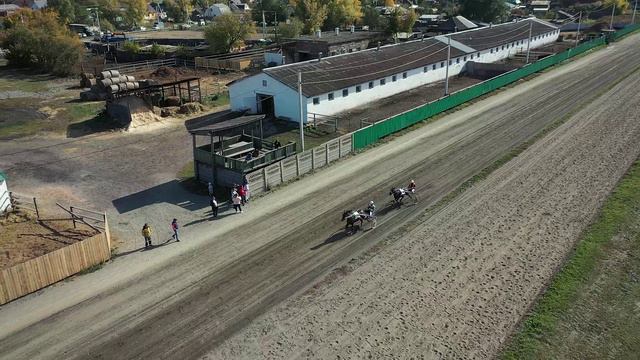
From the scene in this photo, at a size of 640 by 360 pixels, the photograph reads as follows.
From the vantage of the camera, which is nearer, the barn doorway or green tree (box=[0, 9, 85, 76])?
the barn doorway

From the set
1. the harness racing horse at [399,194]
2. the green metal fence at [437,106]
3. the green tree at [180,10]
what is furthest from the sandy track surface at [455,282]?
the green tree at [180,10]

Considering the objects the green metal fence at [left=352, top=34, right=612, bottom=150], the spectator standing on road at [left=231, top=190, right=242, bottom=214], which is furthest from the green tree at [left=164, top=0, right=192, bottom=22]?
the spectator standing on road at [left=231, top=190, right=242, bottom=214]

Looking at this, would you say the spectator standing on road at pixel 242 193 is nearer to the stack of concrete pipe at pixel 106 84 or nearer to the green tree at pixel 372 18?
the stack of concrete pipe at pixel 106 84

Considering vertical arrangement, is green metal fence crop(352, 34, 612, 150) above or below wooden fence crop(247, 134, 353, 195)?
above

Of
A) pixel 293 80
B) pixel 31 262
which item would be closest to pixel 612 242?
pixel 31 262

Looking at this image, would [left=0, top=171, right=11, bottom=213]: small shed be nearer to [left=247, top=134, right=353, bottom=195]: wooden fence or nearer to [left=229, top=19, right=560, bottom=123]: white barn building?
[left=247, top=134, right=353, bottom=195]: wooden fence

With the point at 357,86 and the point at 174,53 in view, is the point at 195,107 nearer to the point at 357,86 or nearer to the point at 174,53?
the point at 357,86
